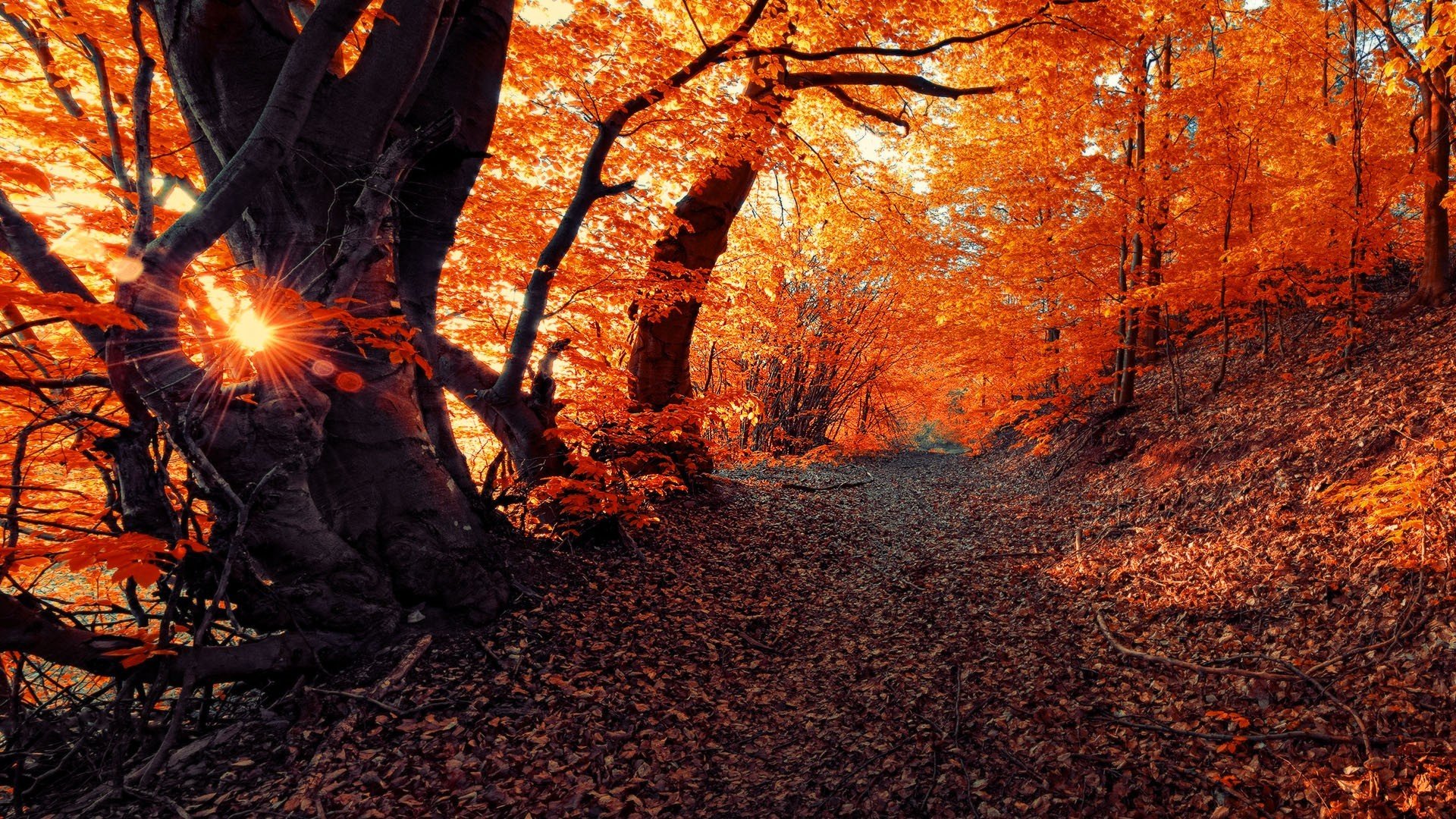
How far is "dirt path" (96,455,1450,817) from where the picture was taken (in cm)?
272

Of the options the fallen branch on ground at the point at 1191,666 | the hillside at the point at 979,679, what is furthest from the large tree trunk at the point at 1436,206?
the fallen branch on ground at the point at 1191,666

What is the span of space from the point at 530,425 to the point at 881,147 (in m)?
7.27

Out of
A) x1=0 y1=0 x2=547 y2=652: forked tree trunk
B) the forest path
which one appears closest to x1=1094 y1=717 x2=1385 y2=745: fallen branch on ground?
the forest path

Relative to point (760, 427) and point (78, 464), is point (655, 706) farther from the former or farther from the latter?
point (760, 427)

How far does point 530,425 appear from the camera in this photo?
537 centimetres

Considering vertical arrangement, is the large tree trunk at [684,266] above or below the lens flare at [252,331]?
above

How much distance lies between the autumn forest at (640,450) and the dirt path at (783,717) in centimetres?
3

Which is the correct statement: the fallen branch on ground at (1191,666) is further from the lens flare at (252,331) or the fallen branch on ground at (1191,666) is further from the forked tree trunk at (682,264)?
the lens flare at (252,331)

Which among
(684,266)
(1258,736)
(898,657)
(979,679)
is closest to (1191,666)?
(1258,736)

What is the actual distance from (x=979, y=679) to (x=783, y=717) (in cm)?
135

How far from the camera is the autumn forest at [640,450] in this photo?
2.76 m

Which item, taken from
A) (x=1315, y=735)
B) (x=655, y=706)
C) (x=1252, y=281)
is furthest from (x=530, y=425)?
(x=1252, y=281)

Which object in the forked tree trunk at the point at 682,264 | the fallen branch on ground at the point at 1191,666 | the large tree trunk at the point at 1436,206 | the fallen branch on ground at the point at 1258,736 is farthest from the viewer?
the large tree trunk at the point at 1436,206

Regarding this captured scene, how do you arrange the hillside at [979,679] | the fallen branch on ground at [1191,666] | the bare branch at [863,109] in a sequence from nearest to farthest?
the hillside at [979,679], the fallen branch on ground at [1191,666], the bare branch at [863,109]
